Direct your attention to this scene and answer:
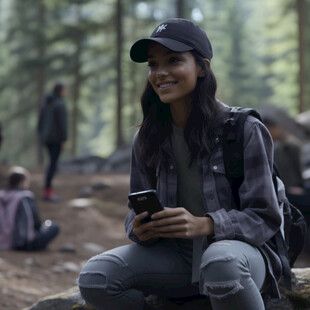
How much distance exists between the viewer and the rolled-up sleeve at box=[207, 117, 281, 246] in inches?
115

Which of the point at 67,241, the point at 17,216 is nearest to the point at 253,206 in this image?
the point at 17,216

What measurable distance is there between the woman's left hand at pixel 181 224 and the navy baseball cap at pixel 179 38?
933 mm

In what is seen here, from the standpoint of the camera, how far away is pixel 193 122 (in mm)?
3275

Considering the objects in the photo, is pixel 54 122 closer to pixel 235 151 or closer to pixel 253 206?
pixel 235 151

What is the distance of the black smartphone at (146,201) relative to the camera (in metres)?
2.90

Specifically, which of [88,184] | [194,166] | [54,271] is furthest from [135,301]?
A: [88,184]

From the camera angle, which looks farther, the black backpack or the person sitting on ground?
the person sitting on ground

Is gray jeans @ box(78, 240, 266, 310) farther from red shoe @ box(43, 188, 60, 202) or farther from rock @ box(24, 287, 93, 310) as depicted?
red shoe @ box(43, 188, 60, 202)

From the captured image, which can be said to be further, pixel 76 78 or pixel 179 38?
pixel 76 78

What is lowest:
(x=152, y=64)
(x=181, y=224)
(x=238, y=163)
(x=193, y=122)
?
(x=181, y=224)

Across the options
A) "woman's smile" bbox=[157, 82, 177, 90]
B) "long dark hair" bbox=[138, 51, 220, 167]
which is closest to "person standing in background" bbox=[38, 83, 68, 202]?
"long dark hair" bbox=[138, 51, 220, 167]

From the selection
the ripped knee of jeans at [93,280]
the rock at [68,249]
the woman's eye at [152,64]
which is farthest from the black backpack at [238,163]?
the rock at [68,249]

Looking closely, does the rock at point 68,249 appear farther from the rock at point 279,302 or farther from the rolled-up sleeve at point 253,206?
the rolled-up sleeve at point 253,206

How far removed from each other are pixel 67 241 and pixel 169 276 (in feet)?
23.9
